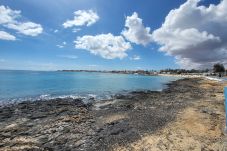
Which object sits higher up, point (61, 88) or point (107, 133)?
point (107, 133)

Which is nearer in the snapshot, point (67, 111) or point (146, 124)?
point (146, 124)

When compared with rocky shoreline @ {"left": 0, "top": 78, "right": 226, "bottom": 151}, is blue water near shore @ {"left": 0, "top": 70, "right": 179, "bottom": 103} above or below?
below

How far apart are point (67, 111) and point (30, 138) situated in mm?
6733

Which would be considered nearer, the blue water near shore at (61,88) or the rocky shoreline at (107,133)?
the rocky shoreline at (107,133)

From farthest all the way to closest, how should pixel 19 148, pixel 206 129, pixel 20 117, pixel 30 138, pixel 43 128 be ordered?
pixel 20 117, pixel 43 128, pixel 206 129, pixel 30 138, pixel 19 148

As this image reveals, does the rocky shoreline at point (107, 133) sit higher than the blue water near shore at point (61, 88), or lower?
higher

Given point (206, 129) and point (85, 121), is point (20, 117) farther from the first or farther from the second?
point (206, 129)

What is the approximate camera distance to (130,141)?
9.05 m

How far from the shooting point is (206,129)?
1045 cm

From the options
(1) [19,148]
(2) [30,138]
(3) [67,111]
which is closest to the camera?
(1) [19,148]

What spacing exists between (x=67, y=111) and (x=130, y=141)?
895 centimetres

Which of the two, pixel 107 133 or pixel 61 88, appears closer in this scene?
pixel 107 133

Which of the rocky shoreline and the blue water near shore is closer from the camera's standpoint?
the rocky shoreline

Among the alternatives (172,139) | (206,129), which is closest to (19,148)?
(172,139)
